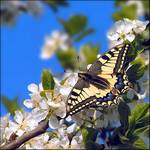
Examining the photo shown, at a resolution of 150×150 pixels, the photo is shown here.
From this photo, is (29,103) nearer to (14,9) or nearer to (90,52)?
(90,52)

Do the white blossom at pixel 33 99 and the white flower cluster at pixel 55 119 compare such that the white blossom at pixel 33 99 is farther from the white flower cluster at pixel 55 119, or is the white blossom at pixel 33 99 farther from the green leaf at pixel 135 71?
the green leaf at pixel 135 71

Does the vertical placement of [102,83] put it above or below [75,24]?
below

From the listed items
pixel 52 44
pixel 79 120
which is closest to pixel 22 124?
pixel 79 120

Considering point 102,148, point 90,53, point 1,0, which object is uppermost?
point 1,0

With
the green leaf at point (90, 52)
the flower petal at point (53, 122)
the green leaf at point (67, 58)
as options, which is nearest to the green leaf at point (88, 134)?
the flower petal at point (53, 122)

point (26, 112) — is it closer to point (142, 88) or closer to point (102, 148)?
point (102, 148)

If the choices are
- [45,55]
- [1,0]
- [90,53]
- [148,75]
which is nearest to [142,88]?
[148,75]
